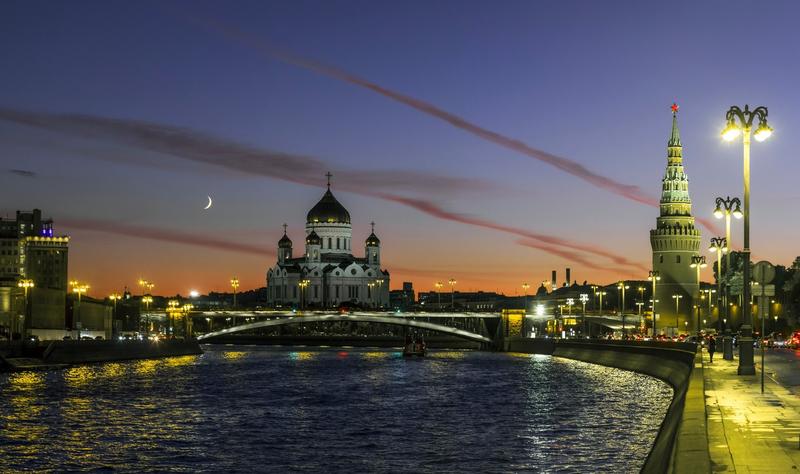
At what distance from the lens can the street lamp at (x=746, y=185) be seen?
36469mm

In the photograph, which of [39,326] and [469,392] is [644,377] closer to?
[469,392]

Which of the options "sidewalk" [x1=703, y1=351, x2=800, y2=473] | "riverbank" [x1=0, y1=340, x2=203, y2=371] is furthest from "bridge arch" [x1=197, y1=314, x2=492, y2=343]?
"sidewalk" [x1=703, y1=351, x2=800, y2=473]

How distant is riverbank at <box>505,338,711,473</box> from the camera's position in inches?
773

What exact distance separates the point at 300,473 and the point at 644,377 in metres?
54.7

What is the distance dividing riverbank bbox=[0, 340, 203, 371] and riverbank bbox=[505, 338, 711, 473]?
45737 mm

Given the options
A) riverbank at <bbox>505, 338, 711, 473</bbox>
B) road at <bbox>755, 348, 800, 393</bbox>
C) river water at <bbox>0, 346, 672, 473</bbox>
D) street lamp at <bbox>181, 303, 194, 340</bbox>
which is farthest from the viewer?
street lamp at <bbox>181, 303, 194, 340</bbox>

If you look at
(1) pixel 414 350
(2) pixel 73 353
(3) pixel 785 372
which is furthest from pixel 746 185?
(1) pixel 414 350

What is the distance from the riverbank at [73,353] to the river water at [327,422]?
25.3 ft

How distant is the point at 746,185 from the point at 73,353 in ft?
247

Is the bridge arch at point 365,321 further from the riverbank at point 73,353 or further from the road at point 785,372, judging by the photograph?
the road at point 785,372

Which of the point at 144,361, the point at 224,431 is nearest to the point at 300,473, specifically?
the point at 224,431

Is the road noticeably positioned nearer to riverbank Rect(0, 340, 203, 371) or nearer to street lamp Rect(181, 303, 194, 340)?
riverbank Rect(0, 340, 203, 371)

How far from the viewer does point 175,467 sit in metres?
33.5

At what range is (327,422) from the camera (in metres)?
48.1
